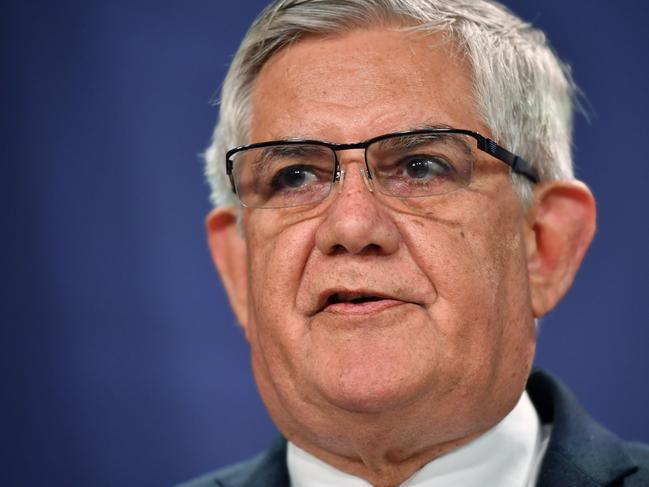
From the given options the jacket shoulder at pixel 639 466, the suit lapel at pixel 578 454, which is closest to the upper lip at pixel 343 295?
the suit lapel at pixel 578 454

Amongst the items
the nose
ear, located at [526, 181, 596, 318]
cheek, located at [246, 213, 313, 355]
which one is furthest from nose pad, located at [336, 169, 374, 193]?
ear, located at [526, 181, 596, 318]

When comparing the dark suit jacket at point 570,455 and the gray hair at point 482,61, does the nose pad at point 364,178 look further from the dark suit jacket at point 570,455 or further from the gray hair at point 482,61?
the dark suit jacket at point 570,455

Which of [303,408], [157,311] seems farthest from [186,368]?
[303,408]

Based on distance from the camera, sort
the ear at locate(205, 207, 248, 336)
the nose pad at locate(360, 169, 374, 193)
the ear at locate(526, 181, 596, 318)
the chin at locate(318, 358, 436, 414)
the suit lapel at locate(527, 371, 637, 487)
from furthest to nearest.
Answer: the ear at locate(205, 207, 248, 336), the ear at locate(526, 181, 596, 318), the suit lapel at locate(527, 371, 637, 487), the nose pad at locate(360, 169, 374, 193), the chin at locate(318, 358, 436, 414)

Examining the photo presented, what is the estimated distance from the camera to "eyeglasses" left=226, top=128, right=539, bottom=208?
1.97 meters

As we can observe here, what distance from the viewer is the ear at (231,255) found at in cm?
238

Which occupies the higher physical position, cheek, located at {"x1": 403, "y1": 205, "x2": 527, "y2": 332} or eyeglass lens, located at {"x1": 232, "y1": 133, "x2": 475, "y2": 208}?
eyeglass lens, located at {"x1": 232, "y1": 133, "x2": 475, "y2": 208}

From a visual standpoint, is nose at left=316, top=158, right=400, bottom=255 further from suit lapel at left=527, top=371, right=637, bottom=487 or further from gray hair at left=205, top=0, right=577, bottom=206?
suit lapel at left=527, top=371, right=637, bottom=487

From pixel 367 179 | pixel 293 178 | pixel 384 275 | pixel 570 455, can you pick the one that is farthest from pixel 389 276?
pixel 570 455

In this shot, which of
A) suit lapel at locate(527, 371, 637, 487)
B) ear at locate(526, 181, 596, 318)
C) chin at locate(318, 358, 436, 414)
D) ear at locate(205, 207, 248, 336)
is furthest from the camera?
ear at locate(205, 207, 248, 336)

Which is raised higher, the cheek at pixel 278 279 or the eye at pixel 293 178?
the eye at pixel 293 178

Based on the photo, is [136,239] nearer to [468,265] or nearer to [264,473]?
[264,473]

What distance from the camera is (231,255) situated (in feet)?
7.95

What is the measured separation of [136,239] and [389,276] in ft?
5.15
